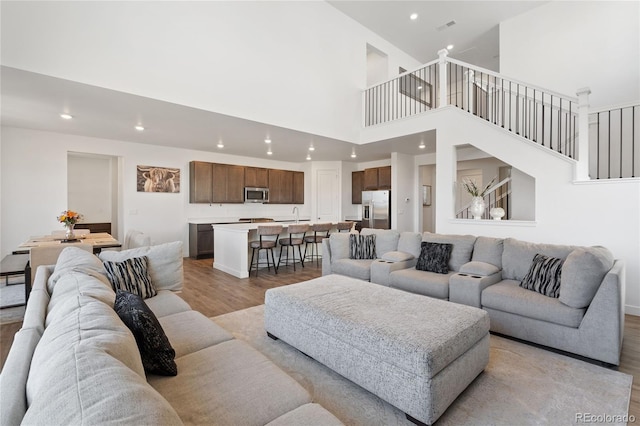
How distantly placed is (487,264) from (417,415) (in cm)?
224

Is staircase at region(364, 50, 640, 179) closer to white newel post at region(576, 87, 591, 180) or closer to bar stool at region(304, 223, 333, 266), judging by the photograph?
white newel post at region(576, 87, 591, 180)

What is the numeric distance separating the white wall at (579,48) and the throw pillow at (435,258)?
13.1 feet

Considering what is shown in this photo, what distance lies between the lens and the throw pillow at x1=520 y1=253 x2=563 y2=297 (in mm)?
2736

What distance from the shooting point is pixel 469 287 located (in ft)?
9.94

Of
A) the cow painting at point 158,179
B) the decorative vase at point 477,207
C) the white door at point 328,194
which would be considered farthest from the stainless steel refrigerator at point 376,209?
the cow painting at point 158,179

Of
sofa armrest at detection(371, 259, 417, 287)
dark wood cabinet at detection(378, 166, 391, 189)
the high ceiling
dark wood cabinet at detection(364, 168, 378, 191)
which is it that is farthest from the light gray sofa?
dark wood cabinet at detection(364, 168, 378, 191)

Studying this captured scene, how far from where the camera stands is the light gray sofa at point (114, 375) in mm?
668

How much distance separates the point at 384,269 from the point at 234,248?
9.09 ft

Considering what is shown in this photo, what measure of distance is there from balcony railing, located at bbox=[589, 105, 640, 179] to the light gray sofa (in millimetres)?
5552

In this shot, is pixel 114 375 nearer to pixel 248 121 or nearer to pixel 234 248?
A: pixel 248 121

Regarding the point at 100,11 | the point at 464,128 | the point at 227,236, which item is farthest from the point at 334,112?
the point at 100,11

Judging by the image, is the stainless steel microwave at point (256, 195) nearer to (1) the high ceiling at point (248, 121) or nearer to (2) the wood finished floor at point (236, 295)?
(1) the high ceiling at point (248, 121)

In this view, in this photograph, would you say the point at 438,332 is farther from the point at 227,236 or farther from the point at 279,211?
the point at 279,211

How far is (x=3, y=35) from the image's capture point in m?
2.85
